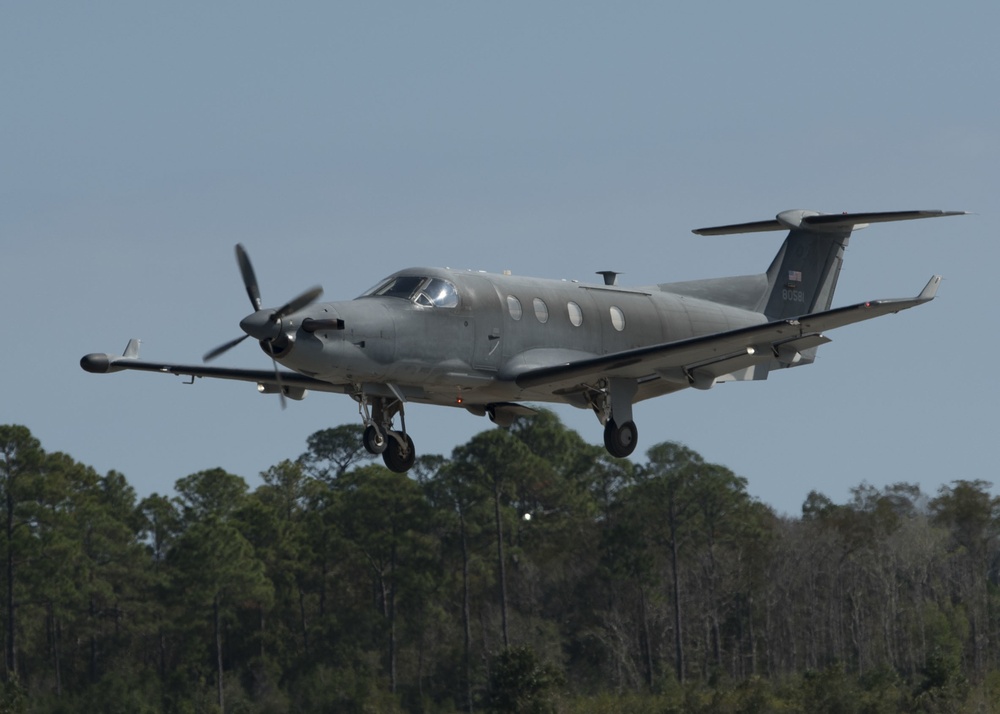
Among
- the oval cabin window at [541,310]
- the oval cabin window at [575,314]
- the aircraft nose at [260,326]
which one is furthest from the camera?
the oval cabin window at [575,314]

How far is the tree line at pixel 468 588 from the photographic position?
92.8 m

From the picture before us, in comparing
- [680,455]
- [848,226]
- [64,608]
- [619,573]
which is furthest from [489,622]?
[848,226]

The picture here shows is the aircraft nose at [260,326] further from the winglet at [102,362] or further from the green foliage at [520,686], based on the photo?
the green foliage at [520,686]

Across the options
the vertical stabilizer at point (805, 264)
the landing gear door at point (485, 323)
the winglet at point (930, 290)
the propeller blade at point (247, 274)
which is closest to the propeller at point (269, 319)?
the propeller blade at point (247, 274)

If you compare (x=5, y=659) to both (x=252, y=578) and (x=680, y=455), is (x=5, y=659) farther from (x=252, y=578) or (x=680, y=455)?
(x=680, y=455)

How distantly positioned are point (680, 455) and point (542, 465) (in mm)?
9864

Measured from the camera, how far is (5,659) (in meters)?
94.8

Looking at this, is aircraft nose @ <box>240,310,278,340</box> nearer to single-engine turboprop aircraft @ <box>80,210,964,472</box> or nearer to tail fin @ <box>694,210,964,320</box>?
single-engine turboprop aircraft @ <box>80,210,964,472</box>

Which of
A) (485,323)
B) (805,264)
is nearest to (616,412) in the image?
(485,323)

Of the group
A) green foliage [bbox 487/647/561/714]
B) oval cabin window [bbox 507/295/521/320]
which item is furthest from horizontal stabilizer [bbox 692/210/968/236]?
green foliage [bbox 487/647/561/714]

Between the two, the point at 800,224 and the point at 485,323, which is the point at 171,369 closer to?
the point at 485,323

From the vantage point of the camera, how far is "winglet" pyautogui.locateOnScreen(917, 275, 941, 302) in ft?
103

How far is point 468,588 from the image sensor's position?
96062mm

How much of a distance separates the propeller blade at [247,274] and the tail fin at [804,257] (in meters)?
13.2
